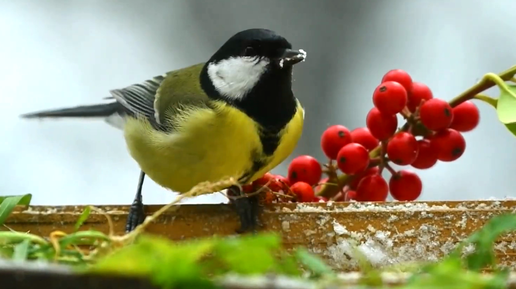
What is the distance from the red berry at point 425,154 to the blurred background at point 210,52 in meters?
1.42

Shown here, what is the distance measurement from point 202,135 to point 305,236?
0.28 m

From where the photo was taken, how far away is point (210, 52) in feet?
8.55

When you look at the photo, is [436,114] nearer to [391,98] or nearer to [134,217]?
[391,98]

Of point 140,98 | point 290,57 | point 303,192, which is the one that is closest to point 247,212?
point 303,192

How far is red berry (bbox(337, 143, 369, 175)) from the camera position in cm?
93

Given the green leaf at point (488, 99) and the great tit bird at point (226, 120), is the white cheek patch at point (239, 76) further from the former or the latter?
the green leaf at point (488, 99)

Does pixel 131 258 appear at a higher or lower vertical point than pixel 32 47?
lower

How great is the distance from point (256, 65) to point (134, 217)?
0.37 metres

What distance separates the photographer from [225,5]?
8.52 ft

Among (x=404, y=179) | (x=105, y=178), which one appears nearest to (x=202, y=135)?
(x=404, y=179)

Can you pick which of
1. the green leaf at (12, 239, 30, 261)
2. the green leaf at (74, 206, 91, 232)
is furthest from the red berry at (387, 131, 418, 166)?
the green leaf at (12, 239, 30, 261)

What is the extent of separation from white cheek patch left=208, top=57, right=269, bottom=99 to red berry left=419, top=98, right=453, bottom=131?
0.99 ft

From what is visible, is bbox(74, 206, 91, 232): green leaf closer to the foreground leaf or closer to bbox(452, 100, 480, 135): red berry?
the foreground leaf

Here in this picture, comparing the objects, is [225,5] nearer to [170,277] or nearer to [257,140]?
[257,140]
